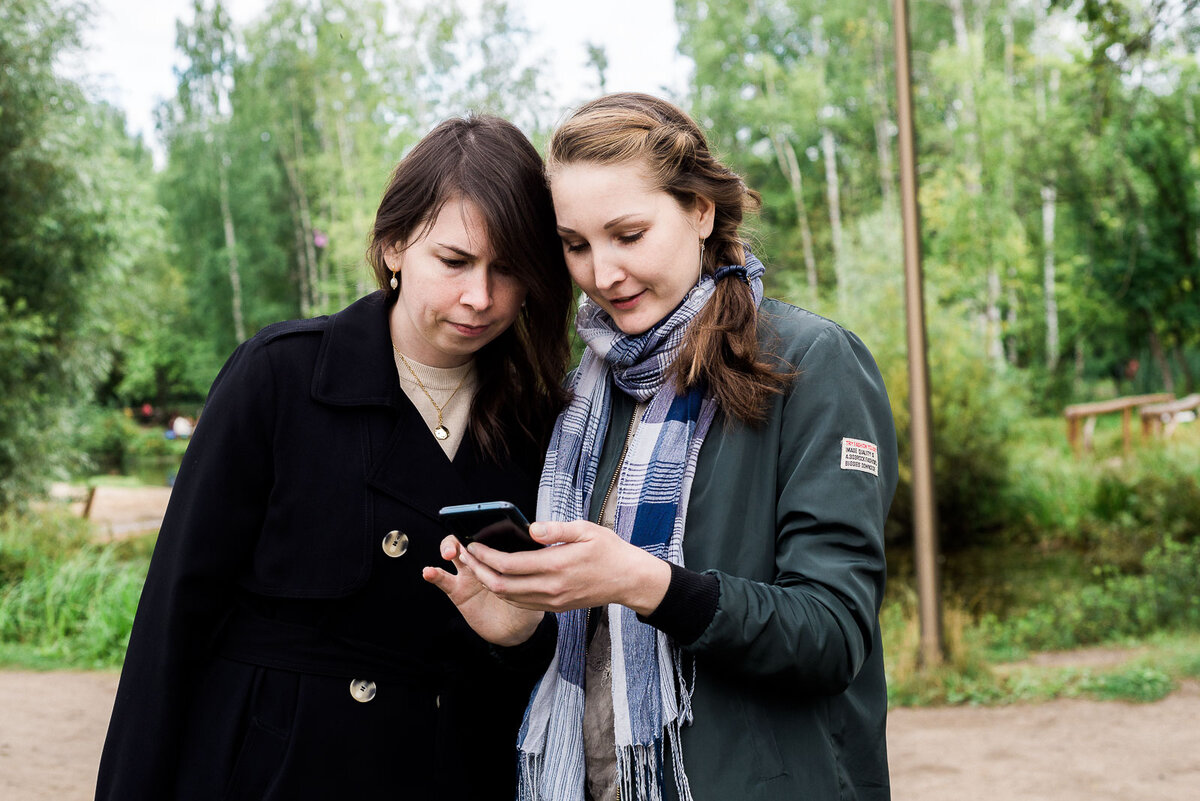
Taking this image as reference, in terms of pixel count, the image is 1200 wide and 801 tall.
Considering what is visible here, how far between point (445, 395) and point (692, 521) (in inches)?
28.0

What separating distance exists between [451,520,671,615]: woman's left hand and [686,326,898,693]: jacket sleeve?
0.11 m

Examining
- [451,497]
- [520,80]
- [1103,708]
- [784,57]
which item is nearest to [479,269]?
[451,497]

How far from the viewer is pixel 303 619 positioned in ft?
6.26

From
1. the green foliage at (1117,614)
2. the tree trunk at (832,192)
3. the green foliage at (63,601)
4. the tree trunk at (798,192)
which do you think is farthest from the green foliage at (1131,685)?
the tree trunk at (798,192)

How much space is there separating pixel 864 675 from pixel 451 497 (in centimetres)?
84

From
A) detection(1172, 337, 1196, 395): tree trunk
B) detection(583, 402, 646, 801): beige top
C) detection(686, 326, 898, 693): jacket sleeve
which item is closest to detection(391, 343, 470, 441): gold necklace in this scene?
detection(583, 402, 646, 801): beige top

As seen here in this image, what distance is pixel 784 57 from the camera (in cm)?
2947

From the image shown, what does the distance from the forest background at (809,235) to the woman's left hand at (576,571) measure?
736cm

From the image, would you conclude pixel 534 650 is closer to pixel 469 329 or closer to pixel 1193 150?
pixel 469 329

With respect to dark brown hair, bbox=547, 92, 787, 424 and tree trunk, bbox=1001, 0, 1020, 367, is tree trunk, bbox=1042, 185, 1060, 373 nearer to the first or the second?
tree trunk, bbox=1001, 0, 1020, 367

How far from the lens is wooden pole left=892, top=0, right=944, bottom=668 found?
6848 millimetres

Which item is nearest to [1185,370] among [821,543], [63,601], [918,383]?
[918,383]

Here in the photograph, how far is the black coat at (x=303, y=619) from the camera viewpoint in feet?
6.03

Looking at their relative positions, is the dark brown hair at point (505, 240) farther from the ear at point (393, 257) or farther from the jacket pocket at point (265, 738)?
the jacket pocket at point (265, 738)
